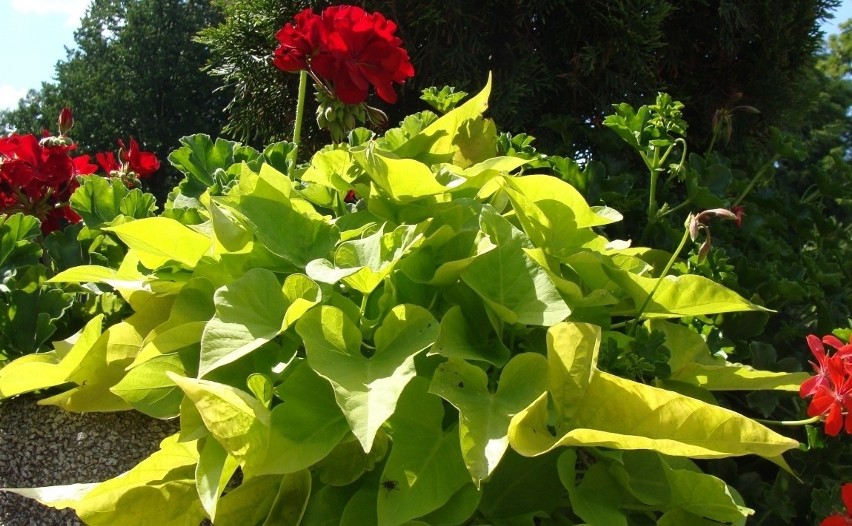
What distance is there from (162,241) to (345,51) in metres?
0.64

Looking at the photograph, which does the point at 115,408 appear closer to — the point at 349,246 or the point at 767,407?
the point at 349,246

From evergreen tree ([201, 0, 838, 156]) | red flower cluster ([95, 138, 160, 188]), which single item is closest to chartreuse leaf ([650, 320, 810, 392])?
red flower cluster ([95, 138, 160, 188])

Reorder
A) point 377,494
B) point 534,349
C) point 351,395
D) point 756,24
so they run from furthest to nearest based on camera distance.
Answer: point 756,24, point 534,349, point 377,494, point 351,395

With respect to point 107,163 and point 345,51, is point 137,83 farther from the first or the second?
point 345,51

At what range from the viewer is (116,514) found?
1038 mm

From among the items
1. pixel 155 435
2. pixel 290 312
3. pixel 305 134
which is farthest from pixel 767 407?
pixel 305 134

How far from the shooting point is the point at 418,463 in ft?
3.26

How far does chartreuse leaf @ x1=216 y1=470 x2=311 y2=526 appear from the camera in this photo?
1.04 m

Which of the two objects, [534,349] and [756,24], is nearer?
[534,349]

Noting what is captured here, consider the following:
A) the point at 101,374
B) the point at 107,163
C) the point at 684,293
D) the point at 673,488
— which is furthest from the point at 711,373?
the point at 107,163

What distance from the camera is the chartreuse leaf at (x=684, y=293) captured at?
1163mm

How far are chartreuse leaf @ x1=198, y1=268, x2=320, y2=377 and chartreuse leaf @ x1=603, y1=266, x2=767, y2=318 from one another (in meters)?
0.47

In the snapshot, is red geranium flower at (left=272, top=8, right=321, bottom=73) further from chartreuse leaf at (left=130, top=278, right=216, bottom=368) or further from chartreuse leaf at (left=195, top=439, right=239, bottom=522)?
chartreuse leaf at (left=195, top=439, right=239, bottom=522)

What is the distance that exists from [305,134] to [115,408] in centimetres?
306
